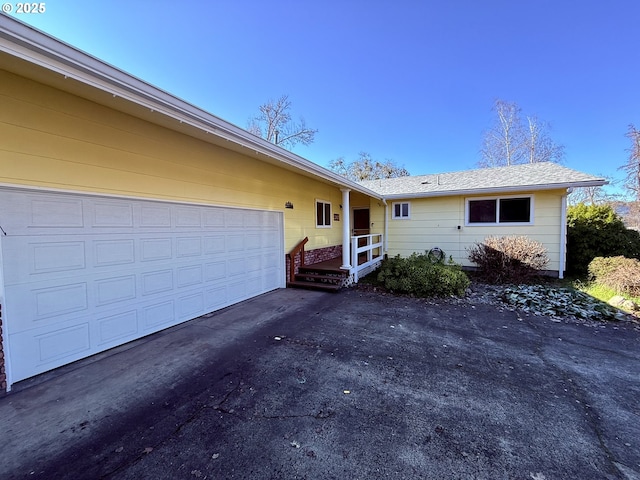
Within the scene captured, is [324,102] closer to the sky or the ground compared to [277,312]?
closer to the sky

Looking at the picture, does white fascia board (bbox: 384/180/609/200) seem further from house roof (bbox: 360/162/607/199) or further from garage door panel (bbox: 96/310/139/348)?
garage door panel (bbox: 96/310/139/348)

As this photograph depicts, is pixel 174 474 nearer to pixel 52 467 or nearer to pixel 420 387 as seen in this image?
pixel 52 467

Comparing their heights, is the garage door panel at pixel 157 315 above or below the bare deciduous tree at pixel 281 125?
below

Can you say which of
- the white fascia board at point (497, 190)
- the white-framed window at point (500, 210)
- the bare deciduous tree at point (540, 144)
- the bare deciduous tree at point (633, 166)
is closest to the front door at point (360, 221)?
the white fascia board at point (497, 190)

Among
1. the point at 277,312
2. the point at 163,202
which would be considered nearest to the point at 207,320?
the point at 277,312

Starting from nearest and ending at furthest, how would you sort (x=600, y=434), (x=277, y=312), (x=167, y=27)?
1. (x=600, y=434)
2. (x=277, y=312)
3. (x=167, y=27)

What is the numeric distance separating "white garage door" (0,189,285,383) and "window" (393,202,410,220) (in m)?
7.18

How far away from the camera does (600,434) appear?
2.15 meters

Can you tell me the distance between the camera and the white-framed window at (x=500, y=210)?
343 inches

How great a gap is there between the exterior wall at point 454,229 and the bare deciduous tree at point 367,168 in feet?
52.0

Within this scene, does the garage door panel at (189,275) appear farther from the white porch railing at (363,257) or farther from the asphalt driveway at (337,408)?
the white porch railing at (363,257)

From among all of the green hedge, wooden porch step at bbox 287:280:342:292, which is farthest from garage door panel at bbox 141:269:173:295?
the green hedge

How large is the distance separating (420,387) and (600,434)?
4.50 ft

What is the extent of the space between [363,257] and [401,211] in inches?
95.2
